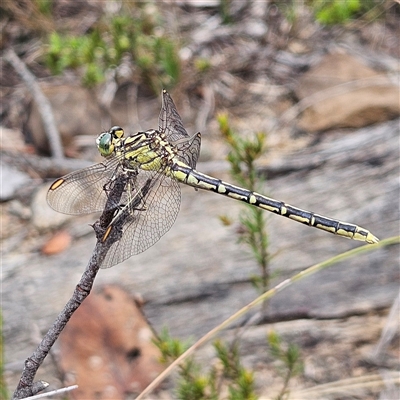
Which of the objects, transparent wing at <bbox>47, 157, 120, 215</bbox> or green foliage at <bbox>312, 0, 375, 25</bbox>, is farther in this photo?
green foliage at <bbox>312, 0, 375, 25</bbox>

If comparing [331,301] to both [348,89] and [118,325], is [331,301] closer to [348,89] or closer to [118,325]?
[118,325]

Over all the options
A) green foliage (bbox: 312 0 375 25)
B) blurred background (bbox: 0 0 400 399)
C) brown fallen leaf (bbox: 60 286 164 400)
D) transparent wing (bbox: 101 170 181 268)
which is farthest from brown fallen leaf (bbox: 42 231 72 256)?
green foliage (bbox: 312 0 375 25)

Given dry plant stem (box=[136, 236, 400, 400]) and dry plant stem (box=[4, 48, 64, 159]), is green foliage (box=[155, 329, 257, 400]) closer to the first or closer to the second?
dry plant stem (box=[136, 236, 400, 400])

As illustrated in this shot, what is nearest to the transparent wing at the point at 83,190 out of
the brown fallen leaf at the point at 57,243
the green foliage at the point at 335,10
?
the brown fallen leaf at the point at 57,243

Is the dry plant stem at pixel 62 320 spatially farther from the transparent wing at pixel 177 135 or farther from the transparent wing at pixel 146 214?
the transparent wing at pixel 177 135

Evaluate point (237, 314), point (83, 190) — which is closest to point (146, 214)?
point (83, 190)
